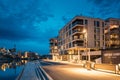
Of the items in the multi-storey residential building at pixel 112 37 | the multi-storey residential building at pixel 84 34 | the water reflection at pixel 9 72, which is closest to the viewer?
the water reflection at pixel 9 72

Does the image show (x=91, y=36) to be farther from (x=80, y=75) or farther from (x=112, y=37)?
(x=80, y=75)

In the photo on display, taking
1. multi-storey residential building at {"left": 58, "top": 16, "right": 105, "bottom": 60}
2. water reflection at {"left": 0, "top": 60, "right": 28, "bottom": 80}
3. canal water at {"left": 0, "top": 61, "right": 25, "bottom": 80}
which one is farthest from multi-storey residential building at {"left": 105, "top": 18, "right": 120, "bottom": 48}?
canal water at {"left": 0, "top": 61, "right": 25, "bottom": 80}

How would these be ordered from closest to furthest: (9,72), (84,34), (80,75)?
(80,75) < (9,72) < (84,34)

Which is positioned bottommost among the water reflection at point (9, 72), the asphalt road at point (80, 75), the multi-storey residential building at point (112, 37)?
the water reflection at point (9, 72)

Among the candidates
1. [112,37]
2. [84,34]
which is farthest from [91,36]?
[112,37]

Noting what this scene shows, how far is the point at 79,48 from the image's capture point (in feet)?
240

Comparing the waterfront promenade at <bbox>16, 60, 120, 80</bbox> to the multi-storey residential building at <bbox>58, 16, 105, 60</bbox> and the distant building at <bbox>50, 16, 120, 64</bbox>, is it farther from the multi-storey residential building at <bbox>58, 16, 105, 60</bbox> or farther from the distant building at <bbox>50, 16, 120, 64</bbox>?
the multi-storey residential building at <bbox>58, 16, 105, 60</bbox>

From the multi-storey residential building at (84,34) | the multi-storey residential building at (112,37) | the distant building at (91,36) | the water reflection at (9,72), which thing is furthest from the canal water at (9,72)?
the multi-storey residential building at (112,37)

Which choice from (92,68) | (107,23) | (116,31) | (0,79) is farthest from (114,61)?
(107,23)

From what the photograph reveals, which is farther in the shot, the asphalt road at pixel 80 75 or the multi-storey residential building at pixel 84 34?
the multi-storey residential building at pixel 84 34

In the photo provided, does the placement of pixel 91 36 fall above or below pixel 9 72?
above

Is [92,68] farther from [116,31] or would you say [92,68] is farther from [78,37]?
[116,31]

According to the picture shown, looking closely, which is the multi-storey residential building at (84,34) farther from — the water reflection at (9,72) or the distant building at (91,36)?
the water reflection at (9,72)

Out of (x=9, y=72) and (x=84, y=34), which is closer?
(x=9, y=72)
